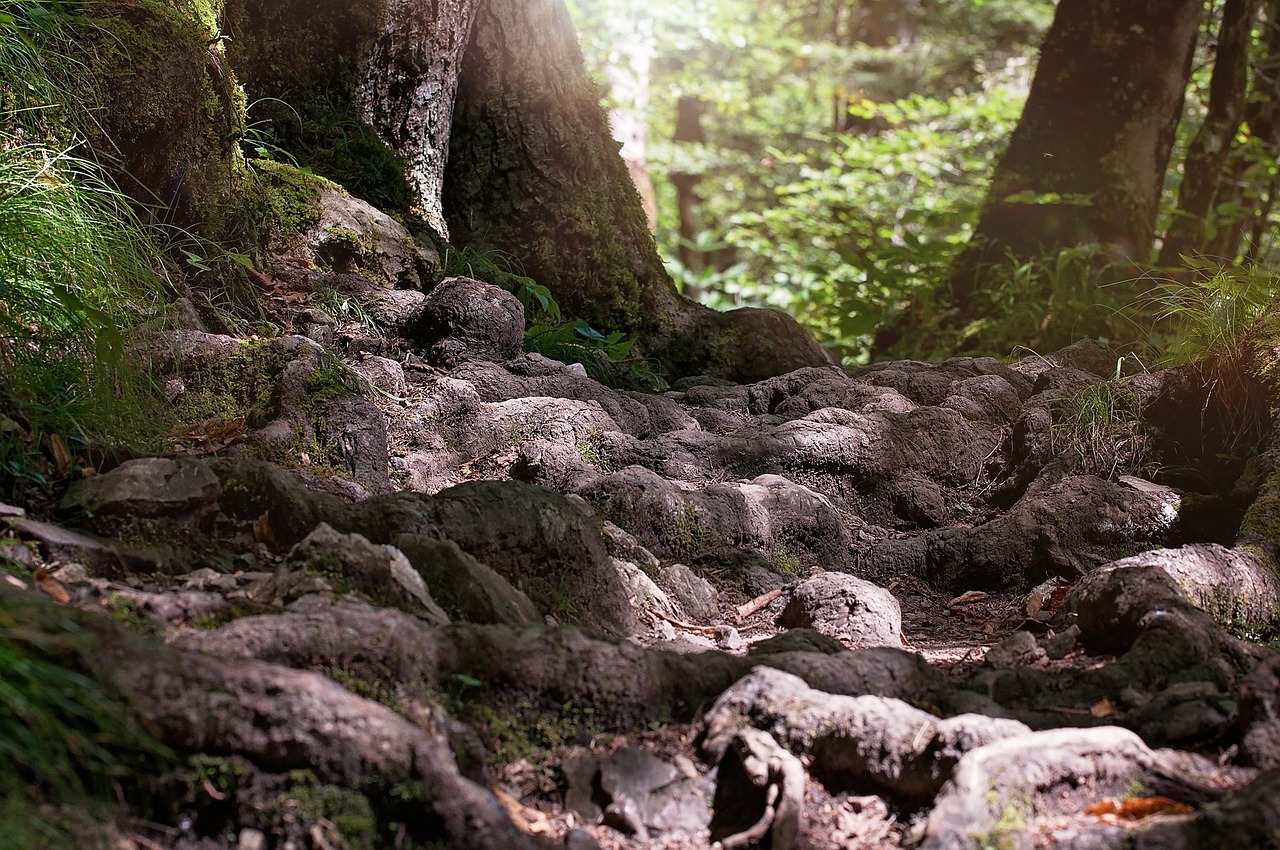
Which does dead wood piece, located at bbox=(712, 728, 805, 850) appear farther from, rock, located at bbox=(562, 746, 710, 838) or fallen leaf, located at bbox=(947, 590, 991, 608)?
fallen leaf, located at bbox=(947, 590, 991, 608)

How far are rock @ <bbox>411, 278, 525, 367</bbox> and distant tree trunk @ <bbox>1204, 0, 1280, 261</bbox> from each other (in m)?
6.18

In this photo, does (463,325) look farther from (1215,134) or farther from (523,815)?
(1215,134)

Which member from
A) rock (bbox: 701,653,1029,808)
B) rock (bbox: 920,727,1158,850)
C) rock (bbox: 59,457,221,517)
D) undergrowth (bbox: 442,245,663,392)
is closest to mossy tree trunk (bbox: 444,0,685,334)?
undergrowth (bbox: 442,245,663,392)

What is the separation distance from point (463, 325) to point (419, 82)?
156 centimetres

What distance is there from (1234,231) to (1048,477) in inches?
221

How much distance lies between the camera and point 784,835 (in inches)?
74.2

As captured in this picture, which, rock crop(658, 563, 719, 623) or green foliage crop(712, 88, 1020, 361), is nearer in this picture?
rock crop(658, 563, 719, 623)

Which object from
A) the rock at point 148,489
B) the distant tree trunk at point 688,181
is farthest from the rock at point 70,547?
the distant tree trunk at point 688,181

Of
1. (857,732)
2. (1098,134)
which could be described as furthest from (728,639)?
(1098,134)

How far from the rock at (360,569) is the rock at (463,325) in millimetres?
1804

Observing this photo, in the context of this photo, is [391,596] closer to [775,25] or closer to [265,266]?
[265,266]

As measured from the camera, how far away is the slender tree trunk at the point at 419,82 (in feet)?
16.2

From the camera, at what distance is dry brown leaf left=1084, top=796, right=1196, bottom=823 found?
1.86 m

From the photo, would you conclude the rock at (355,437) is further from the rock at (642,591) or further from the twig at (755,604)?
the twig at (755,604)
